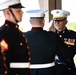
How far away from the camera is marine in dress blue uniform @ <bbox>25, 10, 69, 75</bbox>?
2.20 m

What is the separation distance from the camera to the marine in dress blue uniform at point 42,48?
220 centimetres

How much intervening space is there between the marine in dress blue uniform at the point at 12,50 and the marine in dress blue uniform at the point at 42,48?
34cm

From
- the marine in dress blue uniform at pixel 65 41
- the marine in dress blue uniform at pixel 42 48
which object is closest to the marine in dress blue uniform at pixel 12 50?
the marine in dress blue uniform at pixel 42 48

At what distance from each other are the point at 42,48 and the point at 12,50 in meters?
0.48

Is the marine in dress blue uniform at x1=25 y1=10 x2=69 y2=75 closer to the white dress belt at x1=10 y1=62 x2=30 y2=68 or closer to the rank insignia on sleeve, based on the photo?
the white dress belt at x1=10 y1=62 x2=30 y2=68

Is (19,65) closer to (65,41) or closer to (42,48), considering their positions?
(42,48)

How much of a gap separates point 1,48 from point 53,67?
69 centimetres

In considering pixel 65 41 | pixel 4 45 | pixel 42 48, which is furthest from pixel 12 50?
pixel 65 41

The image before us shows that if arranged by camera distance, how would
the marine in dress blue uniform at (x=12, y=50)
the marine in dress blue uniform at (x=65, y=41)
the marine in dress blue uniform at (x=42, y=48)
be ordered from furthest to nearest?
the marine in dress blue uniform at (x=65, y=41) → the marine in dress blue uniform at (x=42, y=48) → the marine in dress blue uniform at (x=12, y=50)

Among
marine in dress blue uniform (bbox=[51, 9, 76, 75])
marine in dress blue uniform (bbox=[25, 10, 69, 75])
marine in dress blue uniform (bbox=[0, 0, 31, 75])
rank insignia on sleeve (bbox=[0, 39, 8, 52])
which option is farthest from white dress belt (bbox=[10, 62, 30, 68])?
marine in dress blue uniform (bbox=[51, 9, 76, 75])

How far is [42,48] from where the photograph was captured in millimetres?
2199

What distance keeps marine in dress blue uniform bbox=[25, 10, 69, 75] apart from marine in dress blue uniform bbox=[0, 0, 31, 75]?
0.34 metres

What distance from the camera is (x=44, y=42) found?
222cm

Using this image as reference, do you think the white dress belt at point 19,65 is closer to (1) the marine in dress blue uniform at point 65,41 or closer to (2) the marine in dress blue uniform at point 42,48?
(2) the marine in dress blue uniform at point 42,48
